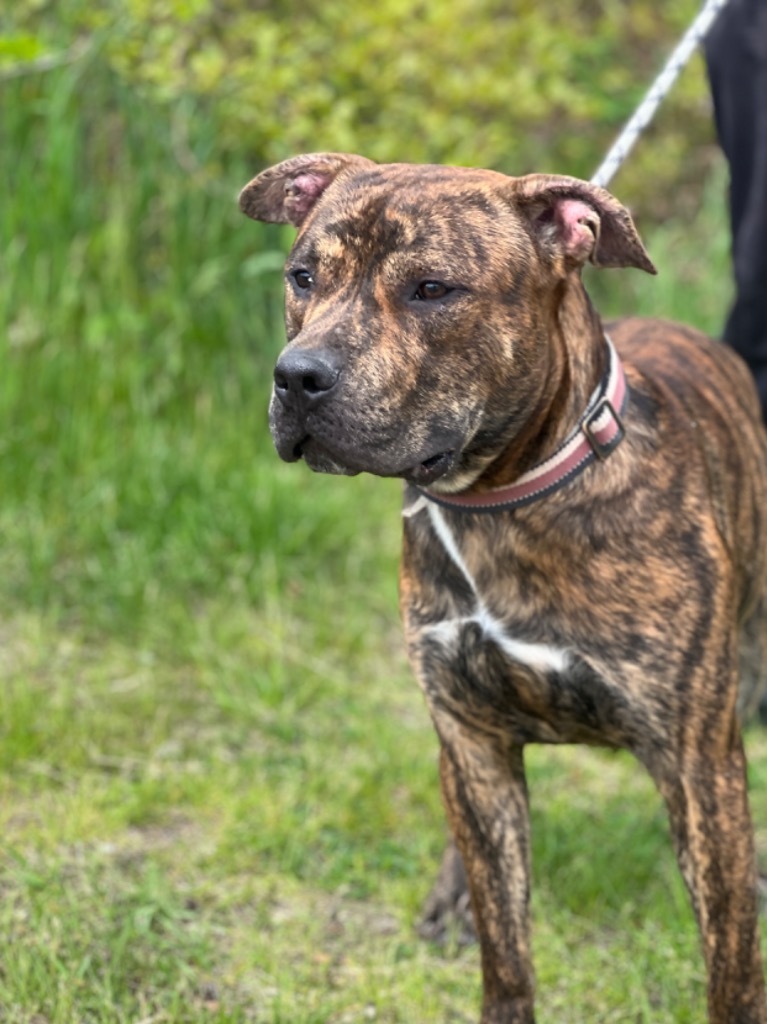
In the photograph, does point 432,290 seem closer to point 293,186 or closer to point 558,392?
point 558,392

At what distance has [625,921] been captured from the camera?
3621 mm

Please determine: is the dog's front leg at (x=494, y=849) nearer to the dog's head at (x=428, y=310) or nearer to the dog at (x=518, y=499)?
the dog at (x=518, y=499)

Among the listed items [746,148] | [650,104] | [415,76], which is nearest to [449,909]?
[650,104]

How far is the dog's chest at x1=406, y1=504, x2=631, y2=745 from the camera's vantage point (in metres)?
2.91

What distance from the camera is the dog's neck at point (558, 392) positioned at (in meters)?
2.88

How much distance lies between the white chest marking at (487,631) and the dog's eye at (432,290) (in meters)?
0.52

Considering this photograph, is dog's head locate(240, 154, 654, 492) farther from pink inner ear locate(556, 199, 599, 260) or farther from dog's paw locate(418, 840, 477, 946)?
dog's paw locate(418, 840, 477, 946)

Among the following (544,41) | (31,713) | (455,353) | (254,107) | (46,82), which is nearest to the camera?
(455,353)

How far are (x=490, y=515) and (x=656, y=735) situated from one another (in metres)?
0.53

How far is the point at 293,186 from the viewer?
10.5ft

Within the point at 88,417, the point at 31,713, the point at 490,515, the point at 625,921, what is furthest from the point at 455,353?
the point at 88,417

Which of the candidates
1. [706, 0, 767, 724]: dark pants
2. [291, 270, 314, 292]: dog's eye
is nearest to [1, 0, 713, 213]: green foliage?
[706, 0, 767, 724]: dark pants

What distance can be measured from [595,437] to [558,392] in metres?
0.11

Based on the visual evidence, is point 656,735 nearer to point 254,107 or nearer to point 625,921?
point 625,921
